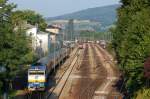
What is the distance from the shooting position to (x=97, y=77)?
7344cm

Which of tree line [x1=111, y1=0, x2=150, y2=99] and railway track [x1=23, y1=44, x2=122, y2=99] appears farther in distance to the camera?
railway track [x1=23, y1=44, x2=122, y2=99]

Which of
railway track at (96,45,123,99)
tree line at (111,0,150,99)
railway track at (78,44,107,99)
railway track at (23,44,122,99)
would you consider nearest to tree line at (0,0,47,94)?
railway track at (23,44,122,99)

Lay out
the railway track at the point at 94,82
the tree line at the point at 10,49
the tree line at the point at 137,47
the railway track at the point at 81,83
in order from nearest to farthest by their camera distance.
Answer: the tree line at the point at 137,47
the tree line at the point at 10,49
the railway track at the point at 81,83
the railway track at the point at 94,82

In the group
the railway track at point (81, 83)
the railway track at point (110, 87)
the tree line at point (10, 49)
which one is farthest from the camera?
the railway track at point (81, 83)

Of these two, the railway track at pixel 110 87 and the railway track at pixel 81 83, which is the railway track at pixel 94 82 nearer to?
the railway track at pixel 81 83

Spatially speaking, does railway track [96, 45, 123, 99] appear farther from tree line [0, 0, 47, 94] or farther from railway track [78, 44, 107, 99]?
tree line [0, 0, 47, 94]

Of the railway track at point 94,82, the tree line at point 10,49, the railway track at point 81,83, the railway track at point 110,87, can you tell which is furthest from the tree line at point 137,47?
the tree line at point 10,49

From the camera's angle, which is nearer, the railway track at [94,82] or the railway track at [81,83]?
the railway track at [81,83]

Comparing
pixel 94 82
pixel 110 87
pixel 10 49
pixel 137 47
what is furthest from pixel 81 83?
pixel 137 47

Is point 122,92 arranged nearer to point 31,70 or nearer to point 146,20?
point 31,70

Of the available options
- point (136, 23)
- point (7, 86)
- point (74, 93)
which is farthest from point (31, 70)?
point (136, 23)

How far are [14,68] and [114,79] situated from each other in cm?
2542

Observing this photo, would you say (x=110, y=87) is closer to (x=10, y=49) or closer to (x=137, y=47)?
(x=10, y=49)

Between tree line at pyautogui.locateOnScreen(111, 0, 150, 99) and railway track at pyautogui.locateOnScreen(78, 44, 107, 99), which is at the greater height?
tree line at pyautogui.locateOnScreen(111, 0, 150, 99)
